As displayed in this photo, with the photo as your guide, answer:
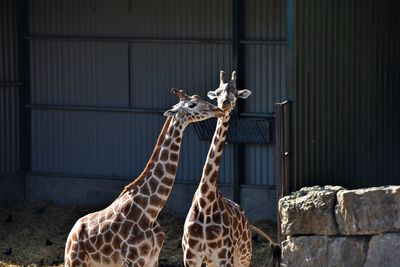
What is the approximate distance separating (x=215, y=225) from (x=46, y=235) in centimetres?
505

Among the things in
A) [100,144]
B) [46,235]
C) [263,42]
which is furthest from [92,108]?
[263,42]

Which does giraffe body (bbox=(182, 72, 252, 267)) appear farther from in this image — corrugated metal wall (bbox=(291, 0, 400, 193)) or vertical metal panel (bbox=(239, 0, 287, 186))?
vertical metal panel (bbox=(239, 0, 287, 186))

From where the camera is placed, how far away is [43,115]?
1728 cm

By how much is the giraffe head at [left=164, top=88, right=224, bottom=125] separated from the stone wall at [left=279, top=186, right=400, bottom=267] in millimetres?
1032

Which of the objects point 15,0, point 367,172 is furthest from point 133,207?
point 15,0


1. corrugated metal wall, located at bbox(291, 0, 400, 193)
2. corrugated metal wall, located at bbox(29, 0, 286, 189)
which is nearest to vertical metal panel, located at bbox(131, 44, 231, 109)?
corrugated metal wall, located at bbox(29, 0, 286, 189)

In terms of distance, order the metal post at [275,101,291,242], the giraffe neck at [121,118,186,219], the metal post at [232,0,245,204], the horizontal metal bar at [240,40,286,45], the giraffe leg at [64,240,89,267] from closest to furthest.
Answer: the giraffe leg at [64,240,89,267], the giraffe neck at [121,118,186,219], the metal post at [275,101,291,242], the horizontal metal bar at [240,40,286,45], the metal post at [232,0,245,204]

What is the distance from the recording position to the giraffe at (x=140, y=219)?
428 inches

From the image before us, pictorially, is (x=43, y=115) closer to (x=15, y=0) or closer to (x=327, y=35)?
(x=15, y=0)

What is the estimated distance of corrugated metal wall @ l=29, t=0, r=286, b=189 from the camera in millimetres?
15383

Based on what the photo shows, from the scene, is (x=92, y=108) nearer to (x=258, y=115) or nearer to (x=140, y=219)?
(x=258, y=115)

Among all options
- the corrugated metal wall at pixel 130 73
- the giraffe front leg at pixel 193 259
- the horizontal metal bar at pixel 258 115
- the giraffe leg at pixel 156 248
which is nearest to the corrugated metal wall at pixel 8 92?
the corrugated metal wall at pixel 130 73

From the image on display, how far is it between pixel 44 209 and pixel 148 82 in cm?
231

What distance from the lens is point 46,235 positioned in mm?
15523
